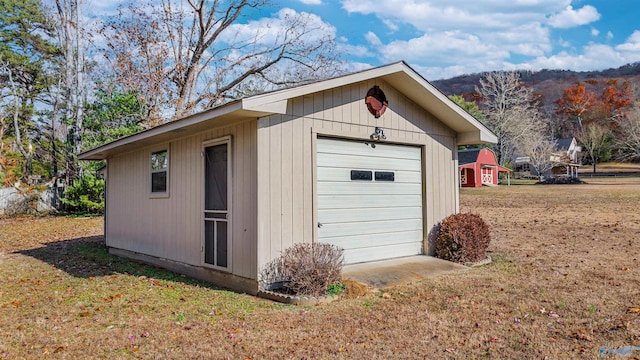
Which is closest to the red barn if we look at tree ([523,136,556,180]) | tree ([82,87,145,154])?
tree ([523,136,556,180])

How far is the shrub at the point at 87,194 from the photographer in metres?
19.3

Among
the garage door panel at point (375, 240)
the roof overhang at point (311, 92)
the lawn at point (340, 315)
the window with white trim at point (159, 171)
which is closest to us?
the lawn at point (340, 315)

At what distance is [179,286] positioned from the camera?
6762mm

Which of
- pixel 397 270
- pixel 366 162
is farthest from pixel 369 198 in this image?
pixel 397 270

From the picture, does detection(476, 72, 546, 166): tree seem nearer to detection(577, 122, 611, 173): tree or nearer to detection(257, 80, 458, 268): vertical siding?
detection(577, 122, 611, 173): tree

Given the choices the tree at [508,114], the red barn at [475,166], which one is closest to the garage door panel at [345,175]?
the red barn at [475,166]

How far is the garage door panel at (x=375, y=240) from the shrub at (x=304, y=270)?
3.64 ft

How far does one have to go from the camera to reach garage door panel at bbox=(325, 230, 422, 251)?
24.3 ft

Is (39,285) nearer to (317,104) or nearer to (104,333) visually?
(104,333)

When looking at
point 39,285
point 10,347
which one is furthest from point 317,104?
point 39,285

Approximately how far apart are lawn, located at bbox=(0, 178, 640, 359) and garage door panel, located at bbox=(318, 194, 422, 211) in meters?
1.68

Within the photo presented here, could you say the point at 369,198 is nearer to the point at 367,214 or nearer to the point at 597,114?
the point at 367,214

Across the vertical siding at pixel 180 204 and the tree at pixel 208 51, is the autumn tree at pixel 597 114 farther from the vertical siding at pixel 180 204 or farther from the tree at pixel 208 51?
the vertical siding at pixel 180 204

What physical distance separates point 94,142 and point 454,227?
58.2 feet
